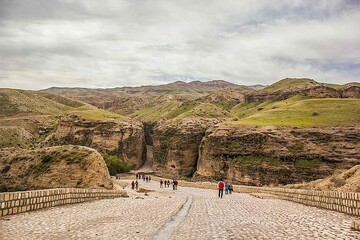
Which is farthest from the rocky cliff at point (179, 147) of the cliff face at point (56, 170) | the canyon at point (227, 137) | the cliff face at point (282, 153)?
the cliff face at point (56, 170)

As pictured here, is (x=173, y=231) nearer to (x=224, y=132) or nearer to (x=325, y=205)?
(x=325, y=205)

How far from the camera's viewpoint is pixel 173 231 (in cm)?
1374

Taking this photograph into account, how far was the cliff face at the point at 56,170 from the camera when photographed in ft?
99.8

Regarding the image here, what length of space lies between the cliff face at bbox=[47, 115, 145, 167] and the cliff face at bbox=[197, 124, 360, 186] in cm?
4424

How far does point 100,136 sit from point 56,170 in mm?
96039

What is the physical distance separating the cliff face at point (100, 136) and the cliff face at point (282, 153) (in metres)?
44.2

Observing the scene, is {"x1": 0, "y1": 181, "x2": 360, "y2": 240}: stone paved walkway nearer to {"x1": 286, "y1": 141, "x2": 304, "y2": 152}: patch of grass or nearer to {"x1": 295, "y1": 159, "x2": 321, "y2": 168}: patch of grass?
{"x1": 295, "y1": 159, "x2": 321, "y2": 168}: patch of grass

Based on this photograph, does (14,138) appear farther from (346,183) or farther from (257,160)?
(346,183)

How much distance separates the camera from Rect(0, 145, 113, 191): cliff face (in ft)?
99.8

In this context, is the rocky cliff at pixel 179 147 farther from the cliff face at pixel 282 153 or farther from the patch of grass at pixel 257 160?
the patch of grass at pixel 257 160

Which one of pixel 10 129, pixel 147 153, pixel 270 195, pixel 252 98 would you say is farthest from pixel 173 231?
pixel 252 98

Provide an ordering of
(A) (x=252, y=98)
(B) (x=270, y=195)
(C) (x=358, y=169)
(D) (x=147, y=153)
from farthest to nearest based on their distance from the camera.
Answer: (A) (x=252, y=98), (D) (x=147, y=153), (B) (x=270, y=195), (C) (x=358, y=169)

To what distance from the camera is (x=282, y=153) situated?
79062 mm

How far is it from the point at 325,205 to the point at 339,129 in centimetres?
6134
